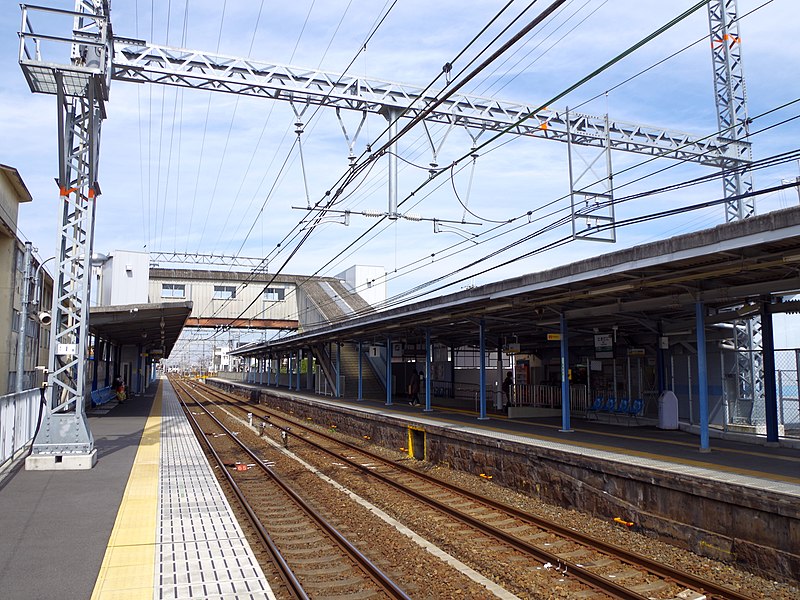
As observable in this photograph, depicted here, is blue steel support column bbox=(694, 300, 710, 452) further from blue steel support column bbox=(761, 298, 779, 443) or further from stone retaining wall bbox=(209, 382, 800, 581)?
stone retaining wall bbox=(209, 382, 800, 581)

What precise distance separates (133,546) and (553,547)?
16.1 feet

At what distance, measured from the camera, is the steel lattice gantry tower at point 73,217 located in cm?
1096

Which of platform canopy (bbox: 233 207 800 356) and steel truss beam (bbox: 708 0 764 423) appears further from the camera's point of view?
steel truss beam (bbox: 708 0 764 423)

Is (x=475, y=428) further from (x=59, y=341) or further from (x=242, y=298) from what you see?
(x=242, y=298)

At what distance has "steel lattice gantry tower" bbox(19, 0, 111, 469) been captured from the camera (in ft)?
36.0

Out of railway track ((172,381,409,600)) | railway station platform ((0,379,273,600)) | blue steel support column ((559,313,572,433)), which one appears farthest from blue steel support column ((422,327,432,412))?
railway station platform ((0,379,273,600))

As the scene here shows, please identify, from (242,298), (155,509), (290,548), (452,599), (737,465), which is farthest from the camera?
(242,298)

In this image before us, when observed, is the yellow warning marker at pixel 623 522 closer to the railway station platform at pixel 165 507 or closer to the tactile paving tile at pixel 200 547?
the railway station platform at pixel 165 507

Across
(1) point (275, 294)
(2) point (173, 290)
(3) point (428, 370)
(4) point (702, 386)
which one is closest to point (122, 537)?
(4) point (702, 386)

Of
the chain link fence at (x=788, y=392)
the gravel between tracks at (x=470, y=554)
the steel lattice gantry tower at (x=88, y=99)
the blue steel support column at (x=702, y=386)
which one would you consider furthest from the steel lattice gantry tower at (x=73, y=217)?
the chain link fence at (x=788, y=392)

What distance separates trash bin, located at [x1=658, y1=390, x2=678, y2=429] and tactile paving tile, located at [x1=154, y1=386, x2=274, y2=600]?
1032 cm

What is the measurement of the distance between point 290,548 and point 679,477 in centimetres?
503

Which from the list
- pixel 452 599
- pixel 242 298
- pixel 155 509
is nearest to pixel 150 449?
pixel 155 509

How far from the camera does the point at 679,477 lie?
27.1 feet
